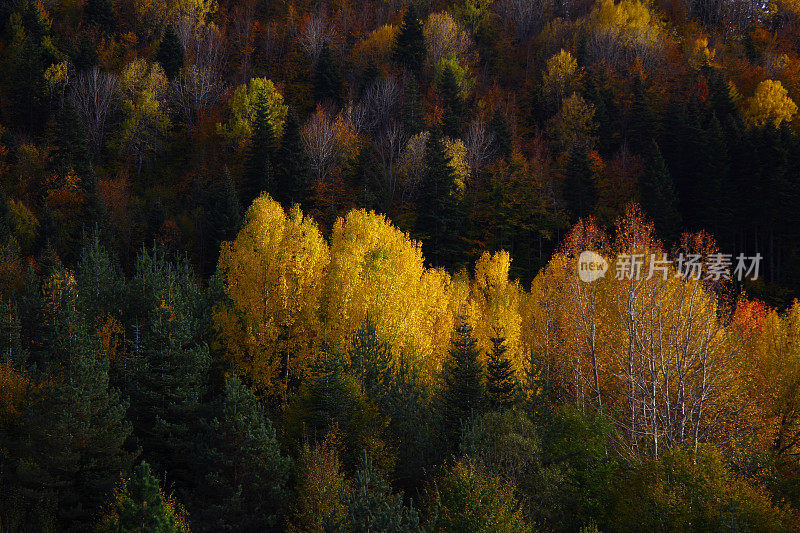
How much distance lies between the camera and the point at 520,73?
85562mm

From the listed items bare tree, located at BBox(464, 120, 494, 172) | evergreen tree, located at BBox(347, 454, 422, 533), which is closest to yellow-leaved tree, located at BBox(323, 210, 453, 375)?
evergreen tree, located at BBox(347, 454, 422, 533)

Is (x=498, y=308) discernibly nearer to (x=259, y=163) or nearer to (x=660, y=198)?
(x=660, y=198)

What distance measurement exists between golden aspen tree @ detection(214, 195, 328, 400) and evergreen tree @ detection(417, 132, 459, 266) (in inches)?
846

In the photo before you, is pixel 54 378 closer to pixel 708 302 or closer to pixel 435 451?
pixel 435 451

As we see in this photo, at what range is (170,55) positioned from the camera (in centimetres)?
7131

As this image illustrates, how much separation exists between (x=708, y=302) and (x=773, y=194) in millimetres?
33716

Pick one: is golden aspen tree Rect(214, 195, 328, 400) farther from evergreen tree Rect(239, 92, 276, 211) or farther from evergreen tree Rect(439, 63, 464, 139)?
evergreen tree Rect(439, 63, 464, 139)

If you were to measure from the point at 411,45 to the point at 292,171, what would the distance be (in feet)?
108

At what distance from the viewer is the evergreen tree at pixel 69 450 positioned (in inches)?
979

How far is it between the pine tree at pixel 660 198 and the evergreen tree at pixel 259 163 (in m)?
34.6

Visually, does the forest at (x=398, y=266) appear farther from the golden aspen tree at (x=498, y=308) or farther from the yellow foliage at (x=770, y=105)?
the golden aspen tree at (x=498, y=308)

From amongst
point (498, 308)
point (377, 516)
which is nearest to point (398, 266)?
point (498, 308)

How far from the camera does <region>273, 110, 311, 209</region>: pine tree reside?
54906 mm

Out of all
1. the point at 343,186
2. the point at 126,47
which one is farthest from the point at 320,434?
the point at 126,47
